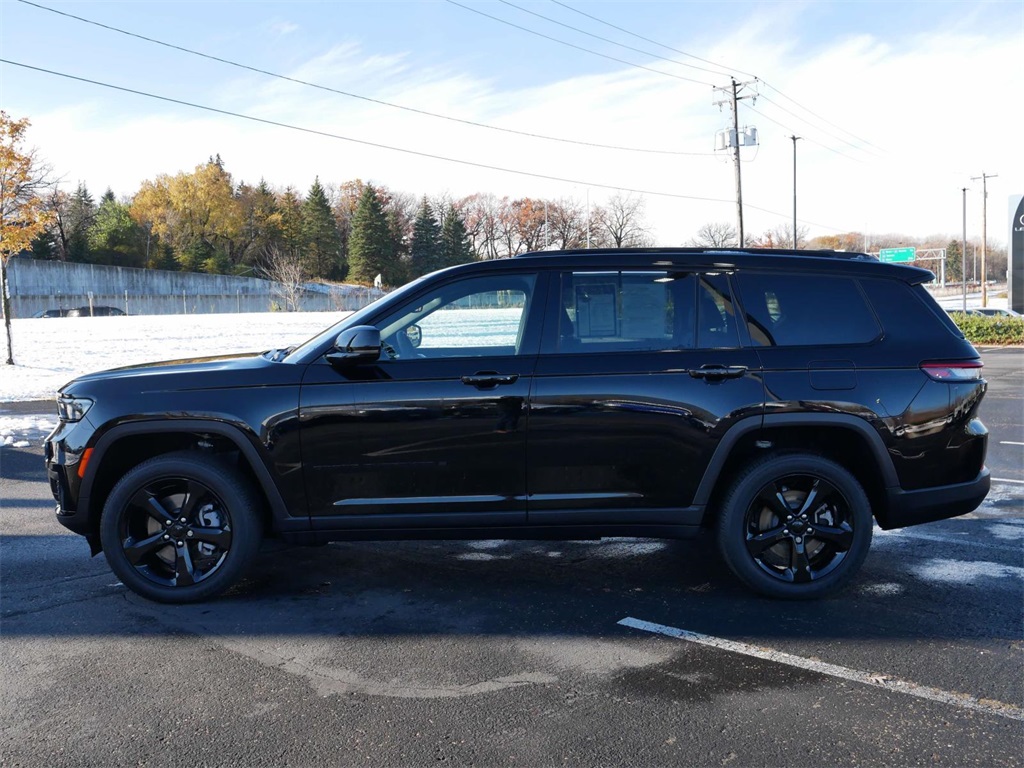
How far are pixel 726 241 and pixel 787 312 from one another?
4941 centimetres

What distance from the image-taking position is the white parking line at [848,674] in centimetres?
329

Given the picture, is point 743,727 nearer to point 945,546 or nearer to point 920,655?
point 920,655

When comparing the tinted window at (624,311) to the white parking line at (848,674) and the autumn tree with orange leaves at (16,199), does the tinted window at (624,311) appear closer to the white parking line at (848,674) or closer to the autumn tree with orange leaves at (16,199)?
the white parking line at (848,674)

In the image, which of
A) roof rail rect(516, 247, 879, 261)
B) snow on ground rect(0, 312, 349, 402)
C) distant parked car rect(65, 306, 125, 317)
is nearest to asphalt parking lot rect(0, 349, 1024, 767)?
roof rail rect(516, 247, 879, 261)

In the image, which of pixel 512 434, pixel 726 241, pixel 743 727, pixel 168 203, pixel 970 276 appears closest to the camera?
pixel 743 727

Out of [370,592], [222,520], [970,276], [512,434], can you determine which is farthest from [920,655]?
[970,276]

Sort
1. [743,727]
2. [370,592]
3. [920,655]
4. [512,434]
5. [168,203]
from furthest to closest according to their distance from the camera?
[168,203], [370,592], [512,434], [920,655], [743,727]

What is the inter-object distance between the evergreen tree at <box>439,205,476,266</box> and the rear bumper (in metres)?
72.7

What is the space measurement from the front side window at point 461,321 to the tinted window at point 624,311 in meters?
0.26

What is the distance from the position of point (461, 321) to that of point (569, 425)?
883mm

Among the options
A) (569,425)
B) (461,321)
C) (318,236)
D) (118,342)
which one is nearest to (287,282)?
(118,342)

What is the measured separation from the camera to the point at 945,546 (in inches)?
217

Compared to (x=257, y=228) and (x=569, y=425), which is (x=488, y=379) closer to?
(x=569, y=425)

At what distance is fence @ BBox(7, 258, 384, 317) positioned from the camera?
62.9 m
